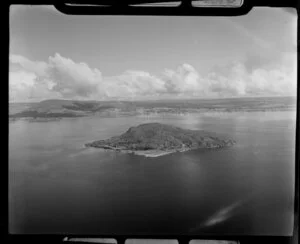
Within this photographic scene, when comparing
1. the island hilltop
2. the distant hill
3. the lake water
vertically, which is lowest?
the lake water

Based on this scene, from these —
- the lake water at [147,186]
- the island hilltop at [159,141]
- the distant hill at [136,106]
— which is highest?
the distant hill at [136,106]

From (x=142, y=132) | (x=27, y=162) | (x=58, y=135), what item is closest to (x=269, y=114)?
(x=142, y=132)

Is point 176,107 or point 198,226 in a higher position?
point 176,107

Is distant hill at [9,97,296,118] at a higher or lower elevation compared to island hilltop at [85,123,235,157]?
higher

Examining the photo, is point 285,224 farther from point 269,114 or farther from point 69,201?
point 69,201

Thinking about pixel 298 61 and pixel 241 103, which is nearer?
pixel 298 61
